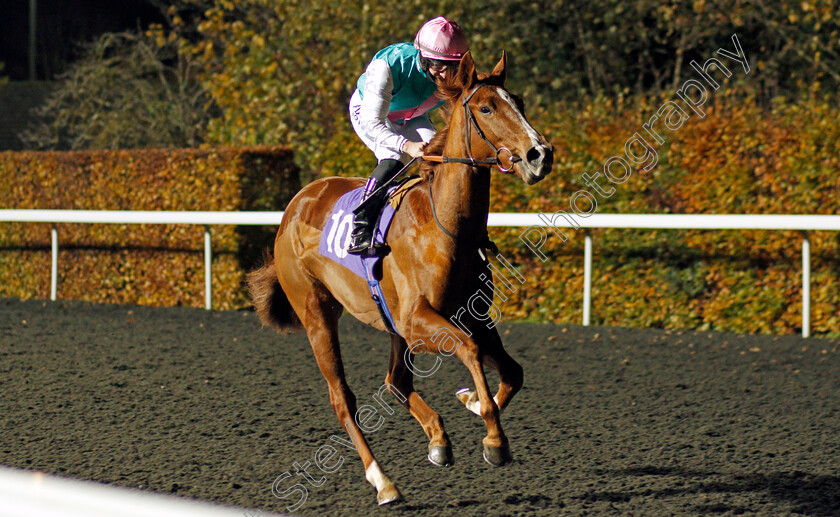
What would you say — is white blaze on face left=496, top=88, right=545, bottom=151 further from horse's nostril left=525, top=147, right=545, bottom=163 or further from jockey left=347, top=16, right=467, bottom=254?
jockey left=347, top=16, right=467, bottom=254

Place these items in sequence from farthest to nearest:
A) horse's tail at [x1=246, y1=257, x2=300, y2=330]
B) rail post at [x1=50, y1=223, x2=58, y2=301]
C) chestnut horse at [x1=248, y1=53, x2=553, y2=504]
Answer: rail post at [x1=50, y1=223, x2=58, y2=301] → horse's tail at [x1=246, y1=257, x2=300, y2=330] → chestnut horse at [x1=248, y1=53, x2=553, y2=504]

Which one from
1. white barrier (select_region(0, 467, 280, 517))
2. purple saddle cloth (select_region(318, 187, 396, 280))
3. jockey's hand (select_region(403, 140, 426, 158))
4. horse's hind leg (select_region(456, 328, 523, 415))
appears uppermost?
jockey's hand (select_region(403, 140, 426, 158))

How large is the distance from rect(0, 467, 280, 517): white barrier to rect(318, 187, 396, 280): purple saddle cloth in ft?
7.99

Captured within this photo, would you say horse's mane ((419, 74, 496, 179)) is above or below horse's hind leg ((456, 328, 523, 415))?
above

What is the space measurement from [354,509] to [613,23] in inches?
442

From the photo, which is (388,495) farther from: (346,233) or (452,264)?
(346,233)

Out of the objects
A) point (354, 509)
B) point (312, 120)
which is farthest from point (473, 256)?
point (312, 120)

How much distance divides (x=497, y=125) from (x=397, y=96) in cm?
92

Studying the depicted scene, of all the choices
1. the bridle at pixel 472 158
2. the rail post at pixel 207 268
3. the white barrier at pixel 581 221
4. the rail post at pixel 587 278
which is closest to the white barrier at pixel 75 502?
the bridle at pixel 472 158

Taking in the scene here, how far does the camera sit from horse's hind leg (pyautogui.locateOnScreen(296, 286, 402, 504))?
11.0 ft

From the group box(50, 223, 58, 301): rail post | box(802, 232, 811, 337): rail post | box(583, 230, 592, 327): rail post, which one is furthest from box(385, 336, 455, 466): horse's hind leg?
box(50, 223, 58, 301): rail post

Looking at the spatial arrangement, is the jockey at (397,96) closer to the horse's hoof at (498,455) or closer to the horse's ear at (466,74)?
the horse's ear at (466,74)

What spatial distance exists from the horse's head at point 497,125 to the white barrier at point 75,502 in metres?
2.00

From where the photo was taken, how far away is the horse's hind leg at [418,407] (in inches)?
124
